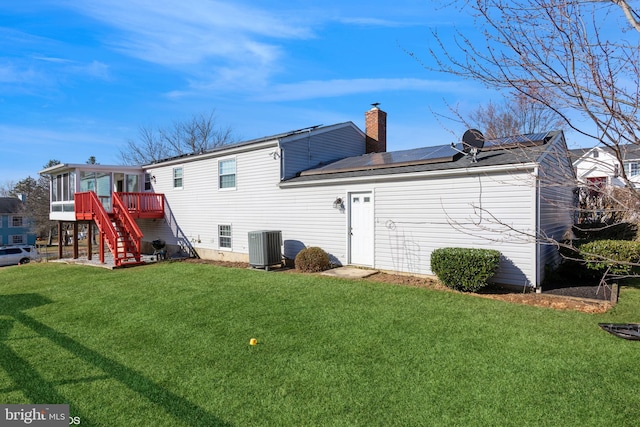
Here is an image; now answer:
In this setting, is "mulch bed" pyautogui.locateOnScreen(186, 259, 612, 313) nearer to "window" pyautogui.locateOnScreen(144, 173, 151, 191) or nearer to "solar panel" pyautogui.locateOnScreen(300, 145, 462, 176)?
"solar panel" pyautogui.locateOnScreen(300, 145, 462, 176)

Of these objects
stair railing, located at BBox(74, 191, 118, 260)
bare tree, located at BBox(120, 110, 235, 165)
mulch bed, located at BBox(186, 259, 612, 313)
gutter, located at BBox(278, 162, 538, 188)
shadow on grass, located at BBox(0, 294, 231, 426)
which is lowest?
shadow on grass, located at BBox(0, 294, 231, 426)

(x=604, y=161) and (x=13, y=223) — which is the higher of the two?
(x=604, y=161)

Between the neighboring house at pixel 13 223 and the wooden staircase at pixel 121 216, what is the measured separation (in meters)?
36.8

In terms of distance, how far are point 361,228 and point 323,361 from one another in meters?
6.51

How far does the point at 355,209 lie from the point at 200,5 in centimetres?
648

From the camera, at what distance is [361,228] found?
35.3ft

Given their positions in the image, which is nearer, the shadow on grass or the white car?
the shadow on grass

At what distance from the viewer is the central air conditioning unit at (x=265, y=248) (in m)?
11.5

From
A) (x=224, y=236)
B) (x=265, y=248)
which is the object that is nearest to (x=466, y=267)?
(x=265, y=248)

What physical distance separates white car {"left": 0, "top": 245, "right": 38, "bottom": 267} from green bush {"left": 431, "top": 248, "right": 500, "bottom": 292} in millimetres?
31344

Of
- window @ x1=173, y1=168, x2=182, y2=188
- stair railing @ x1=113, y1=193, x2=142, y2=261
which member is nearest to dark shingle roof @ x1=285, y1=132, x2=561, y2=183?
stair railing @ x1=113, y1=193, x2=142, y2=261

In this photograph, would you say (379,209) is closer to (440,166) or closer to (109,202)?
(440,166)

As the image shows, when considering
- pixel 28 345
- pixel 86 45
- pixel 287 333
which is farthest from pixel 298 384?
pixel 86 45

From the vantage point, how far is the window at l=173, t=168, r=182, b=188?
1708 centimetres
